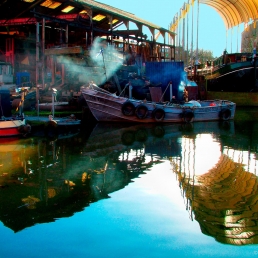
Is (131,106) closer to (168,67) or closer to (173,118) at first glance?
(173,118)

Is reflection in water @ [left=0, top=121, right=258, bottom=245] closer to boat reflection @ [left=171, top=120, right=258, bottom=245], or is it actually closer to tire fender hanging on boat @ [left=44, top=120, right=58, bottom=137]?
boat reflection @ [left=171, top=120, right=258, bottom=245]

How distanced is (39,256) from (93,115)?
1534 centimetres

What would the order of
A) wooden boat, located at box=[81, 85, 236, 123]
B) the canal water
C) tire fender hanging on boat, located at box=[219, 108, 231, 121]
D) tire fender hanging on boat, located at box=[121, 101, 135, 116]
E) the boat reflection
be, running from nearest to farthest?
the canal water < the boat reflection < wooden boat, located at box=[81, 85, 236, 123] < tire fender hanging on boat, located at box=[121, 101, 135, 116] < tire fender hanging on boat, located at box=[219, 108, 231, 121]

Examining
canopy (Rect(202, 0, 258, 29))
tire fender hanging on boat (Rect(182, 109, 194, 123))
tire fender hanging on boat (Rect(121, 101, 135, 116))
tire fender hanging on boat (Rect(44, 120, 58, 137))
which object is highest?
canopy (Rect(202, 0, 258, 29))

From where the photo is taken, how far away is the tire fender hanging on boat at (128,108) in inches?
777

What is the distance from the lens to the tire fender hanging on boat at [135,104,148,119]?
64.9ft

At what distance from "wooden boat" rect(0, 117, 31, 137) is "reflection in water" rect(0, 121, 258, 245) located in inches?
27.0

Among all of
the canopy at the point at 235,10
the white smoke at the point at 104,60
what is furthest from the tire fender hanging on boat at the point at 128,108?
the canopy at the point at 235,10

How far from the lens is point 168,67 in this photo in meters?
23.2

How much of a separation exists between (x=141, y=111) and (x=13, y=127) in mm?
7462

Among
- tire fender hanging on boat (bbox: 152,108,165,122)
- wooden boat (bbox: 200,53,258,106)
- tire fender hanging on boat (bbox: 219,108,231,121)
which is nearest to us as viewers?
tire fender hanging on boat (bbox: 152,108,165,122)

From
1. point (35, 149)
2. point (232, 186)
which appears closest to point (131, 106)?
point (35, 149)

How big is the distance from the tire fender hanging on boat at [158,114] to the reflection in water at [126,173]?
3.58 m

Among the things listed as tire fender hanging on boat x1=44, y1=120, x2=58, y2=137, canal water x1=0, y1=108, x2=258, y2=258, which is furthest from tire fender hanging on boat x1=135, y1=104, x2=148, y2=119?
canal water x1=0, y1=108, x2=258, y2=258
